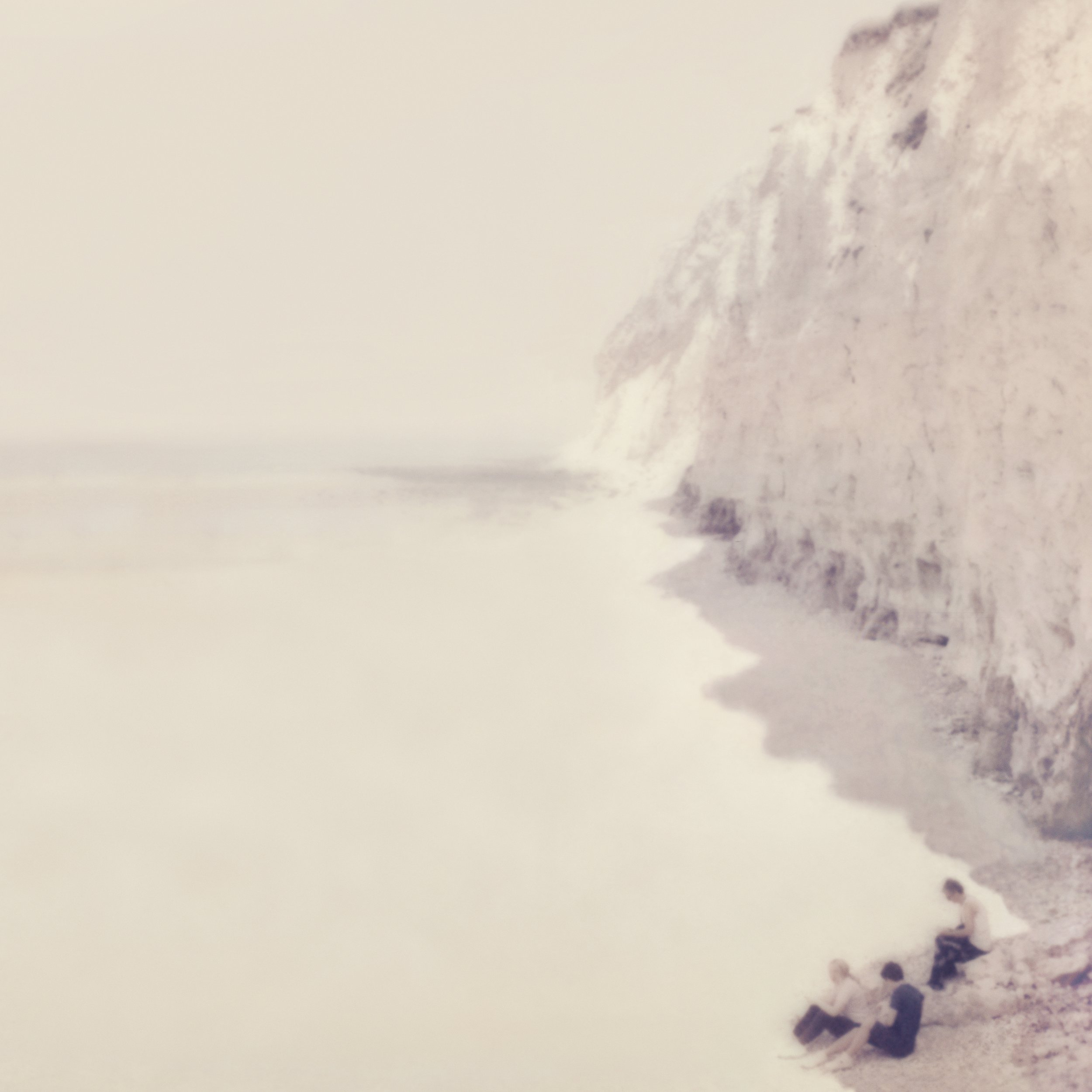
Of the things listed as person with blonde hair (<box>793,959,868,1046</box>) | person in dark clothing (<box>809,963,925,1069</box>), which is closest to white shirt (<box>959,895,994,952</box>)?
person in dark clothing (<box>809,963,925,1069</box>)

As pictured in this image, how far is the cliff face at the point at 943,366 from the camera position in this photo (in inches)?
Result: 249

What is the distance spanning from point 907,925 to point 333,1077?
3.97m

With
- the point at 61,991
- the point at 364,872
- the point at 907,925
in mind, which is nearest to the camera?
the point at 61,991

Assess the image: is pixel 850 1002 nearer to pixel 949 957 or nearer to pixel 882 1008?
pixel 882 1008

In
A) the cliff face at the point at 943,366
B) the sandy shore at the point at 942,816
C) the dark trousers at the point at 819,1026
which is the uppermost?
the cliff face at the point at 943,366

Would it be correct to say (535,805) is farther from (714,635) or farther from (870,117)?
(870,117)

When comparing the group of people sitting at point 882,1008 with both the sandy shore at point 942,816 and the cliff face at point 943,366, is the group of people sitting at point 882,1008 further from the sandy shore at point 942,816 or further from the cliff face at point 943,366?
the cliff face at point 943,366

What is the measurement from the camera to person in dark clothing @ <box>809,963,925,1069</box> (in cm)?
474

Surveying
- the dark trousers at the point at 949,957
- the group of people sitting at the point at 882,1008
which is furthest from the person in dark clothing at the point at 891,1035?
the dark trousers at the point at 949,957

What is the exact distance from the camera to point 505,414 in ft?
477

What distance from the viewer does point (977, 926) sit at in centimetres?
547

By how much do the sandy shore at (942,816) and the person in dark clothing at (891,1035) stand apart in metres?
0.07

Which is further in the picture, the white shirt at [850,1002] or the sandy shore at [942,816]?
the white shirt at [850,1002]

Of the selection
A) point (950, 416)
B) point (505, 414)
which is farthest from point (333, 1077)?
point (505, 414)
